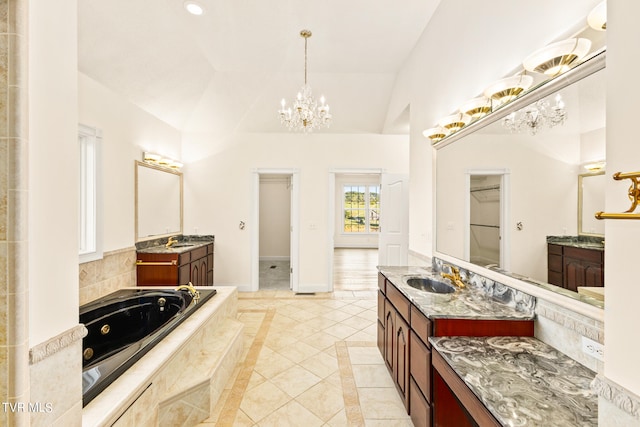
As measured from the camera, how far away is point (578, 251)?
1.21 meters

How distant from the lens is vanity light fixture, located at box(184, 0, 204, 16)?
2.48 metres

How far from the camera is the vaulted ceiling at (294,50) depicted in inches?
72.0

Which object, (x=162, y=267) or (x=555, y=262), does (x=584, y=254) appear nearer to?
(x=555, y=262)

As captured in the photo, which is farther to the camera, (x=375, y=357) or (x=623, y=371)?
(x=375, y=357)

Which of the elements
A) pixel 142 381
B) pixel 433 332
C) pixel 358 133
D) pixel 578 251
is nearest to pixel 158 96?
pixel 358 133

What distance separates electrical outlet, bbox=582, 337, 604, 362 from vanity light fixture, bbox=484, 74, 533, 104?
4.20 ft

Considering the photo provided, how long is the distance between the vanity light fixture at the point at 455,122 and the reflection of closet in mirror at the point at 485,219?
403mm

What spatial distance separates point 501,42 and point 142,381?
2922 mm

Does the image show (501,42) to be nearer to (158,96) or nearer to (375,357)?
(375,357)

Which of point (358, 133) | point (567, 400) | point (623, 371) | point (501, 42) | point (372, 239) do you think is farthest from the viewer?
point (372, 239)

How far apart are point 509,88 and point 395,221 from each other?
285 cm

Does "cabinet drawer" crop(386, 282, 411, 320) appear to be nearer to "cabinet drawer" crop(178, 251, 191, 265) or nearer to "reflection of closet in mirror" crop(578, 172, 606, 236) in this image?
"reflection of closet in mirror" crop(578, 172, 606, 236)

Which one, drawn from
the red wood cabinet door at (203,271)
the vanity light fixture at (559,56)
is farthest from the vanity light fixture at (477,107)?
the red wood cabinet door at (203,271)

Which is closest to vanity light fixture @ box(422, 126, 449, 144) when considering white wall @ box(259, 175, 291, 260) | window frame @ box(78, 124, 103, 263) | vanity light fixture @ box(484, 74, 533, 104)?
vanity light fixture @ box(484, 74, 533, 104)
